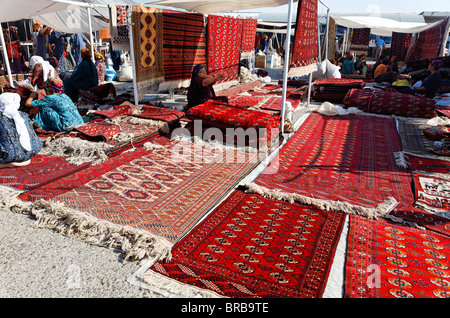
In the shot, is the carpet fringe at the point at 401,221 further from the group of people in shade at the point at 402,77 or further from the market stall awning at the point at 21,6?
the group of people in shade at the point at 402,77

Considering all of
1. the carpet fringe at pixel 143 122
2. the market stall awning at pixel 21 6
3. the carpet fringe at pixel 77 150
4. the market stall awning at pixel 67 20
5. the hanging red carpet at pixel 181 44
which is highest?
the market stall awning at pixel 67 20

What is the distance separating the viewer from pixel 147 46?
5641 mm

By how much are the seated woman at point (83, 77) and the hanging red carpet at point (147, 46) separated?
1.49 m

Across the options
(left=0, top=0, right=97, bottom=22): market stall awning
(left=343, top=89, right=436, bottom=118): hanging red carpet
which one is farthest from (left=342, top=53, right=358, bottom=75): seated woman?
(left=0, top=0, right=97, bottom=22): market stall awning

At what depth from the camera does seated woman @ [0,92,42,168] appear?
3.25 metres

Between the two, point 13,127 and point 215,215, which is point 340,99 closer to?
point 215,215

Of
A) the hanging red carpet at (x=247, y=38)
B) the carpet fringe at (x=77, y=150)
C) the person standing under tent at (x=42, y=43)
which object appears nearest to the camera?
the carpet fringe at (x=77, y=150)

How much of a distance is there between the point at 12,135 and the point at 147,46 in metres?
3.01

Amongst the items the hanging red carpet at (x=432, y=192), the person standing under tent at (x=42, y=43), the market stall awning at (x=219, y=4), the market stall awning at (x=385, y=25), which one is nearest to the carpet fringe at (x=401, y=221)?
the hanging red carpet at (x=432, y=192)

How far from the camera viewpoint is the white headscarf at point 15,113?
10.6 feet

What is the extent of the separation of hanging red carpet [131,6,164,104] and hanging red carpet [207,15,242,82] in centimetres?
165

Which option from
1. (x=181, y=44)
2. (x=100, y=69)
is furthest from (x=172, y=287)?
(x=100, y=69)

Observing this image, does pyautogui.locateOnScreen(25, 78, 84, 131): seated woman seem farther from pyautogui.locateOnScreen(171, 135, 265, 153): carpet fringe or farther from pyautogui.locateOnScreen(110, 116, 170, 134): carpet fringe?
pyautogui.locateOnScreen(171, 135, 265, 153): carpet fringe

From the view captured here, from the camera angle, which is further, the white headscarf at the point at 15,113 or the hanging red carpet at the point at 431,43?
the hanging red carpet at the point at 431,43
